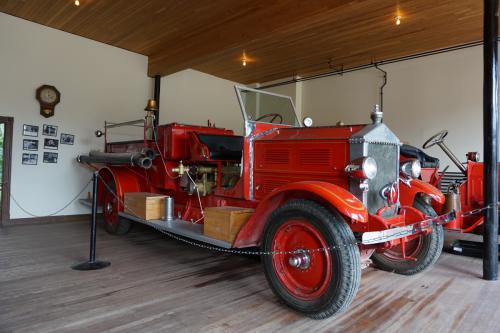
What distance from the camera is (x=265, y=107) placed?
148 inches

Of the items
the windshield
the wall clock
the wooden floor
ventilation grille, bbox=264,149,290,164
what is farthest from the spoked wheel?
ventilation grille, bbox=264,149,290,164

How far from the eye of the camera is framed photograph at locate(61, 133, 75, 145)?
20.4 feet

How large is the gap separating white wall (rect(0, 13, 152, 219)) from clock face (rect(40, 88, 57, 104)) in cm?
14

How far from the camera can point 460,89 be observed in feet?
20.9

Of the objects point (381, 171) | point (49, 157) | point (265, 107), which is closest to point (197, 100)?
point (49, 157)

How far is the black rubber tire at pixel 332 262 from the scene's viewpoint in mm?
2178

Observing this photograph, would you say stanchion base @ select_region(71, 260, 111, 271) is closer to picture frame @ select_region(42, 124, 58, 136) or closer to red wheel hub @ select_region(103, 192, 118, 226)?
red wheel hub @ select_region(103, 192, 118, 226)

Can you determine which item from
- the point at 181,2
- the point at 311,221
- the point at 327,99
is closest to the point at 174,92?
the point at 181,2

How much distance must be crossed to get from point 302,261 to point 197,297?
0.92m

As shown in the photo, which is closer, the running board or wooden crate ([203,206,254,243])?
wooden crate ([203,206,254,243])

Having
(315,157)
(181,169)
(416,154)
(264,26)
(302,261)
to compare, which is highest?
(264,26)

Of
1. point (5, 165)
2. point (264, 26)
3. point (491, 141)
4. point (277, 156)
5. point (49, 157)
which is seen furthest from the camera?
point (49, 157)

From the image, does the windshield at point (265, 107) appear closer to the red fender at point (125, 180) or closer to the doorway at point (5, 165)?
the red fender at point (125, 180)

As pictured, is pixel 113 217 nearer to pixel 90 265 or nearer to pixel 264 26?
pixel 90 265
